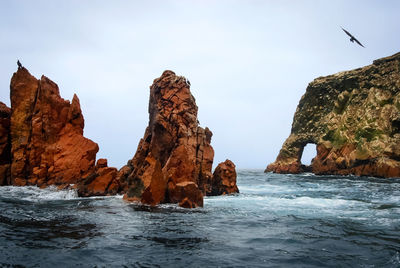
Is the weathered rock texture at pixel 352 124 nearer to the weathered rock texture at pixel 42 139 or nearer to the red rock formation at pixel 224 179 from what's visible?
the red rock formation at pixel 224 179

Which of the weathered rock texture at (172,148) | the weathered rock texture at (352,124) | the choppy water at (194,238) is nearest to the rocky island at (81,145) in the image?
the weathered rock texture at (172,148)

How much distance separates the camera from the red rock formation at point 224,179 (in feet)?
83.3

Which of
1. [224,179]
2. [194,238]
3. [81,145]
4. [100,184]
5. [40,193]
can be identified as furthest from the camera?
[81,145]

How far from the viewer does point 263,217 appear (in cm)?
1400

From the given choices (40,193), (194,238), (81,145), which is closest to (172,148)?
(81,145)

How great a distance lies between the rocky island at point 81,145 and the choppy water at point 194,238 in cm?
750

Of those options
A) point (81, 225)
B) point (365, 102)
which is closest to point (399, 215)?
point (81, 225)

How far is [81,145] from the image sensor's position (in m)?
27.2

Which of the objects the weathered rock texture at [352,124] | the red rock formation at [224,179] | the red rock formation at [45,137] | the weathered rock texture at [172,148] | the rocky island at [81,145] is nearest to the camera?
the weathered rock texture at [172,148]

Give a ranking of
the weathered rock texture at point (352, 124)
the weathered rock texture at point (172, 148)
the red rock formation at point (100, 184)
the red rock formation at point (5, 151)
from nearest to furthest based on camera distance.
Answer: the weathered rock texture at point (172, 148) → the red rock formation at point (100, 184) → the red rock formation at point (5, 151) → the weathered rock texture at point (352, 124)

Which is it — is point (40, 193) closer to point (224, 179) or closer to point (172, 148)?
Result: point (172, 148)

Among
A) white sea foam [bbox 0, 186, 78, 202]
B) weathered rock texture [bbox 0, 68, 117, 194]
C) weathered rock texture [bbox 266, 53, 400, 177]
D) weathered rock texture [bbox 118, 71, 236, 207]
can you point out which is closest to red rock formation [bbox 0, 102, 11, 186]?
weathered rock texture [bbox 0, 68, 117, 194]

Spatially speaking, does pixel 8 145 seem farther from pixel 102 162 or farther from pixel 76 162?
pixel 102 162

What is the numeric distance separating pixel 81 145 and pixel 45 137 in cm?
363
